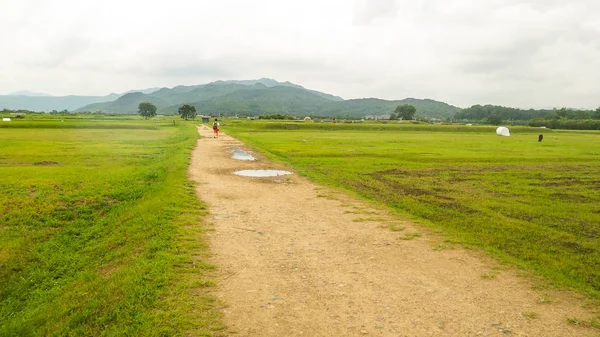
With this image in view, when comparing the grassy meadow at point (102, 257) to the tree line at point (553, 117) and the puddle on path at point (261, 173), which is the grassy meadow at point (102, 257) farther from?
the tree line at point (553, 117)

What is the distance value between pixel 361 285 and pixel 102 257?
6743 millimetres

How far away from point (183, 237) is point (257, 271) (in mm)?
2928

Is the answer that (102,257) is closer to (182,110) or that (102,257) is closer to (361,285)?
(361,285)

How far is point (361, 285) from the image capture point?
6.89 metres

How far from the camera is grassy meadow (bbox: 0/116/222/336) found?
6043 mm

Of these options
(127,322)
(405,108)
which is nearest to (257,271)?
(127,322)

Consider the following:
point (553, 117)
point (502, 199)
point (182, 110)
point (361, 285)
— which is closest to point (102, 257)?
point (361, 285)

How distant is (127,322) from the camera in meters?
5.76

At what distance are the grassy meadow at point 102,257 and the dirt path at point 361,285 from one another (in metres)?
0.66

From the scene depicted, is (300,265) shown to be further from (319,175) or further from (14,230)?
(319,175)

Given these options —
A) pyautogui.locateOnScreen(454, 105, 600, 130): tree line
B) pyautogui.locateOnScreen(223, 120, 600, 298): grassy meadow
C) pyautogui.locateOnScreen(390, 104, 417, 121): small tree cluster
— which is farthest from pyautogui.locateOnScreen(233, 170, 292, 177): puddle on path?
pyautogui.locateOnScreen(390, 104, 417, 121): small tree cluster

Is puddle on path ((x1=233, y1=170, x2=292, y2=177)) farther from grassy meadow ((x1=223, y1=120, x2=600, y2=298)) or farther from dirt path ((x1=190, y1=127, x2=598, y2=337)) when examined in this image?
dirt path ((x1=190, y1=127, x2=598, y2=337))

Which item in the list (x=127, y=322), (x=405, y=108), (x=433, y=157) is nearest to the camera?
(x=127, y=322)

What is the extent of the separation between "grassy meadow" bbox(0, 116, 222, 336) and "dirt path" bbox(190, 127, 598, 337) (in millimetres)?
663
